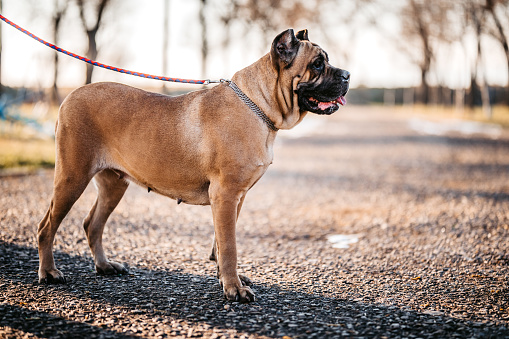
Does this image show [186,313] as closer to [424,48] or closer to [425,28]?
[425,28]

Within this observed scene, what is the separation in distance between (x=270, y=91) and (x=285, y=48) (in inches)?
14.6

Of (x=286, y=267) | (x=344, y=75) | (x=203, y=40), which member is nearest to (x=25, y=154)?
(x=286, y=267)

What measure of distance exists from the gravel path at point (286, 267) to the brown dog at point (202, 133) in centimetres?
43

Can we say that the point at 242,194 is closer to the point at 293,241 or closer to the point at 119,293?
the point at 119,293

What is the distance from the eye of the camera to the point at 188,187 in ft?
14.4

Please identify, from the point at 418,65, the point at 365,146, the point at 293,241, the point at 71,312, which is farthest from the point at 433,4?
the point at 71,312

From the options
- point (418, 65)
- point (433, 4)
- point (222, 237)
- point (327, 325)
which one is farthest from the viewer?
point (418, 65)

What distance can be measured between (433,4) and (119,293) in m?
47.1

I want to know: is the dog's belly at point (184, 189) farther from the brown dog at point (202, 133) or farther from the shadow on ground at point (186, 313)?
the shadow on ground at point (186, 313)

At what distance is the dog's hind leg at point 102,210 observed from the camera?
4770 mm

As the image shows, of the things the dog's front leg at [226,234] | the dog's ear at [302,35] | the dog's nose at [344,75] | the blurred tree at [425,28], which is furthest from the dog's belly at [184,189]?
the blurred tree at [425,28]

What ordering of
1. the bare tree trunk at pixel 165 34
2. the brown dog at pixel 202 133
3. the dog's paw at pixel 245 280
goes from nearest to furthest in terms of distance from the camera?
the brown dog at pixel 202 133
the dog's paw at pixel 245 280
the bare tree trunk at pixel 165 34

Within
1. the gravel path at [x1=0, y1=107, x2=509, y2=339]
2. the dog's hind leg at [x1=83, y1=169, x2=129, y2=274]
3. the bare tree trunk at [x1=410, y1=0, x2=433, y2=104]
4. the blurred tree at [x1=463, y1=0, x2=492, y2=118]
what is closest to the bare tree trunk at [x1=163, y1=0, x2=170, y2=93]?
the gravel path at [x1=0, y1=107, x2=509, y2=339]

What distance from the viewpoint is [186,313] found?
378cm
